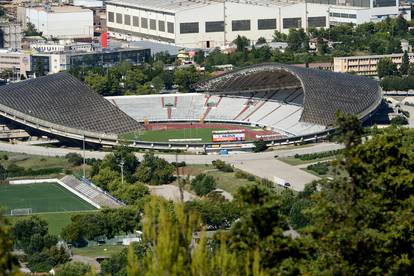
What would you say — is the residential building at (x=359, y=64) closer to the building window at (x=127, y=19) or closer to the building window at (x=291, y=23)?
the building window at (x=291, y=23)

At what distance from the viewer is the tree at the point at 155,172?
34.0m

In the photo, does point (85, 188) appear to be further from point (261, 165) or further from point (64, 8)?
point (64, 8)

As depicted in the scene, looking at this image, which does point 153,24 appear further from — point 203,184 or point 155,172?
point 203,184

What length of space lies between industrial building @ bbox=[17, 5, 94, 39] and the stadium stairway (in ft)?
87.1

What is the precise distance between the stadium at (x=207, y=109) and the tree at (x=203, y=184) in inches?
226

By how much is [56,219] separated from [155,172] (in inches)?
174

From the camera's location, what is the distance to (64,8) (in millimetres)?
63000

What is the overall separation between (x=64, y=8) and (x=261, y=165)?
28.5m

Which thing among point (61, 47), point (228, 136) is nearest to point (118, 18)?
point (61, 47)

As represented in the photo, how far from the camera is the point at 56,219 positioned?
30.5 meters

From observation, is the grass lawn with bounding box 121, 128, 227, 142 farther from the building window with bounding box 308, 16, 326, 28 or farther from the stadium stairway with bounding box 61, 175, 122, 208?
the building window with bounding box 308, 16, 326, 28

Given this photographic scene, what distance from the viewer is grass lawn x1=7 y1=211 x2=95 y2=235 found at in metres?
29.3

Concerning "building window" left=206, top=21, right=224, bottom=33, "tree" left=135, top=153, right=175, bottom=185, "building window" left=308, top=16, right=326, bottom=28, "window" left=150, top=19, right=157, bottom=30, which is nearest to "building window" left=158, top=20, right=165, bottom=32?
"window" left=150, top=19, right=157, bottom=30

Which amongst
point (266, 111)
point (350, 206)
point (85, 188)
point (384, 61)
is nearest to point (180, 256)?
point (350, 206)
